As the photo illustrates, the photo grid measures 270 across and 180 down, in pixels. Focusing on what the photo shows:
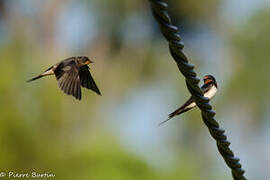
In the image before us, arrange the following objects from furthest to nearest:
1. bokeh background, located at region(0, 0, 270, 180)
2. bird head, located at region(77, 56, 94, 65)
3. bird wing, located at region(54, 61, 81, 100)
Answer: bokeh background, located at region(0, 0, 270, 180) < bird head, located at region(77, 56, 94, 65) < bird wing, located at region(54, 61, 81, 100)

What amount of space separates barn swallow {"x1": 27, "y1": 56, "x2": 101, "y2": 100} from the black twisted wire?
1.16 m

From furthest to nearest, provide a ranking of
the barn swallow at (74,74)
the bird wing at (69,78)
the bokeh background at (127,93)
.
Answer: the bokeh background at (127,93) < the barn swallow at (74,74) < the bird wing at (69,78)

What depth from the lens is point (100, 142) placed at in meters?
13.2

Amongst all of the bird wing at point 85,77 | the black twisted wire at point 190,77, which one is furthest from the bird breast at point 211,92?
the black twisted wire at point 190,77

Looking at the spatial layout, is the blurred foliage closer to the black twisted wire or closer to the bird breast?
the bird breast

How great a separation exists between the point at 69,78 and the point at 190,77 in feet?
4.46

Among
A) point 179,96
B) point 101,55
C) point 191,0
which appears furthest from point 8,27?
point 191,0

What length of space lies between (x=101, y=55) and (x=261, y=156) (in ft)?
16.5

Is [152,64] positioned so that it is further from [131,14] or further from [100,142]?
[100,142]

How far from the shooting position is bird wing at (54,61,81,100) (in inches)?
133

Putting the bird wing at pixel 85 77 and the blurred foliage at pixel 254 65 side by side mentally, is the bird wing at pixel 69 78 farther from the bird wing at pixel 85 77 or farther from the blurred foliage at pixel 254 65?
the blurred foliage at pixel 254 65

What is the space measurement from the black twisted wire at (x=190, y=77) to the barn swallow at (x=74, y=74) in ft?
3.79

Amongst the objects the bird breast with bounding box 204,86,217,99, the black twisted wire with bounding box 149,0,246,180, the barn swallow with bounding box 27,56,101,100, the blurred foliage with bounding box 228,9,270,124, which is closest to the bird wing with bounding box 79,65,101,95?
the barn swallow with bounding box 27,56,101,100

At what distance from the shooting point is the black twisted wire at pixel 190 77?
2.12 meters
